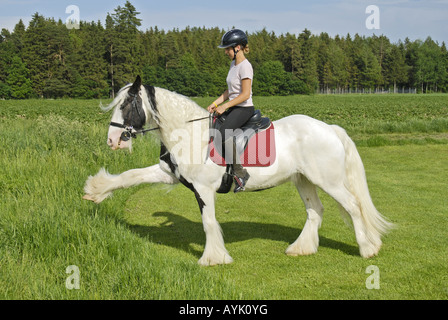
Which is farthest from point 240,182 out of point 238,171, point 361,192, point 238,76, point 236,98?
point 361,192

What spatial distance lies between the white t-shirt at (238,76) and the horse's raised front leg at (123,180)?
1431mm

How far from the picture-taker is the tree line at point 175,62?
84.1 meters

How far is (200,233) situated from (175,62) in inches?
4401

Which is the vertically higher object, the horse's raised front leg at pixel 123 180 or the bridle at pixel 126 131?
the bridle at pixel 126 131

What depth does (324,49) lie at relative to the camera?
141250 millimetres

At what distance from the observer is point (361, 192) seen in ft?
21.2

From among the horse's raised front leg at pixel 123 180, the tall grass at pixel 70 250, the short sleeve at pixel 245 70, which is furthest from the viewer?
the horse's raised front leg at pixel 123 180

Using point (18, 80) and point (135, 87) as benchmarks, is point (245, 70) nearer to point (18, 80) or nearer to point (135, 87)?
point (135, 87)

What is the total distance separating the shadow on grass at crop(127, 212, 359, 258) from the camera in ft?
23.1

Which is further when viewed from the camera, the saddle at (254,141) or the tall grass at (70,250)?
the saddle at (254,141)

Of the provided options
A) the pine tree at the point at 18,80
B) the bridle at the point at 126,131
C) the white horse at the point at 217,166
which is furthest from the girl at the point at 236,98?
the pine tree at the point at 18,80

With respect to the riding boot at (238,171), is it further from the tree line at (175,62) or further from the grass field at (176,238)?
the tree line at (175,62)
